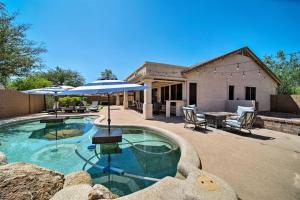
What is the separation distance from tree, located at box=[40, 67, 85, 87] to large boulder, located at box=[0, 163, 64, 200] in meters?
41.4

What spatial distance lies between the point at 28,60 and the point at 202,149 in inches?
666

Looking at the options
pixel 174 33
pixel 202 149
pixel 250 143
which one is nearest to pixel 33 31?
pixel 174 33

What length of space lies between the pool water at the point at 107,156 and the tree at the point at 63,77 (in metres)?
36.9

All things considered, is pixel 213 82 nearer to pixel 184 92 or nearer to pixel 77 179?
pixel 184 92

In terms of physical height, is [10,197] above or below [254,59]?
below

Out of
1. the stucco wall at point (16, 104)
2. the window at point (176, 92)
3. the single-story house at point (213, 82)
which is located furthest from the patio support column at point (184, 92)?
the stucco wall at point (16, 104)

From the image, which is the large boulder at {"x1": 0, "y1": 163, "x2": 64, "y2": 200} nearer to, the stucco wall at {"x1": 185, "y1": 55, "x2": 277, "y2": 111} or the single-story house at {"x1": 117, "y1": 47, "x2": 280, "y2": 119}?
the single-story house at {"x1": 117, "y1": 47, "x2": 280, "y2": 119}

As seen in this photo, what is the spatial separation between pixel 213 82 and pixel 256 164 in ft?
35.7

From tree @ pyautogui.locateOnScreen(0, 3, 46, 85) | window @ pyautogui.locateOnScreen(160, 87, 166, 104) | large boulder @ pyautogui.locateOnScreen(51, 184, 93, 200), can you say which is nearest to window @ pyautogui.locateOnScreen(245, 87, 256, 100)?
window @ pyautogui.locateOnScreen(160, 87, 166, 104)

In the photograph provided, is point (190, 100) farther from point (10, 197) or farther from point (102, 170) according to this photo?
point (10, 197)

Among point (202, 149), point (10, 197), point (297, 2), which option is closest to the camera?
point (10, 197)

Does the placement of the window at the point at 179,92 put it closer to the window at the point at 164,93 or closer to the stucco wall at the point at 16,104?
the window at the point at 164,93

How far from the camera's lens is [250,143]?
215 inches

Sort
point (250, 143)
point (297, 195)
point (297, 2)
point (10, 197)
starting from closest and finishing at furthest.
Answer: point (10, 197) → point (297, 195) → point (250, 143) → point (297, 2)
